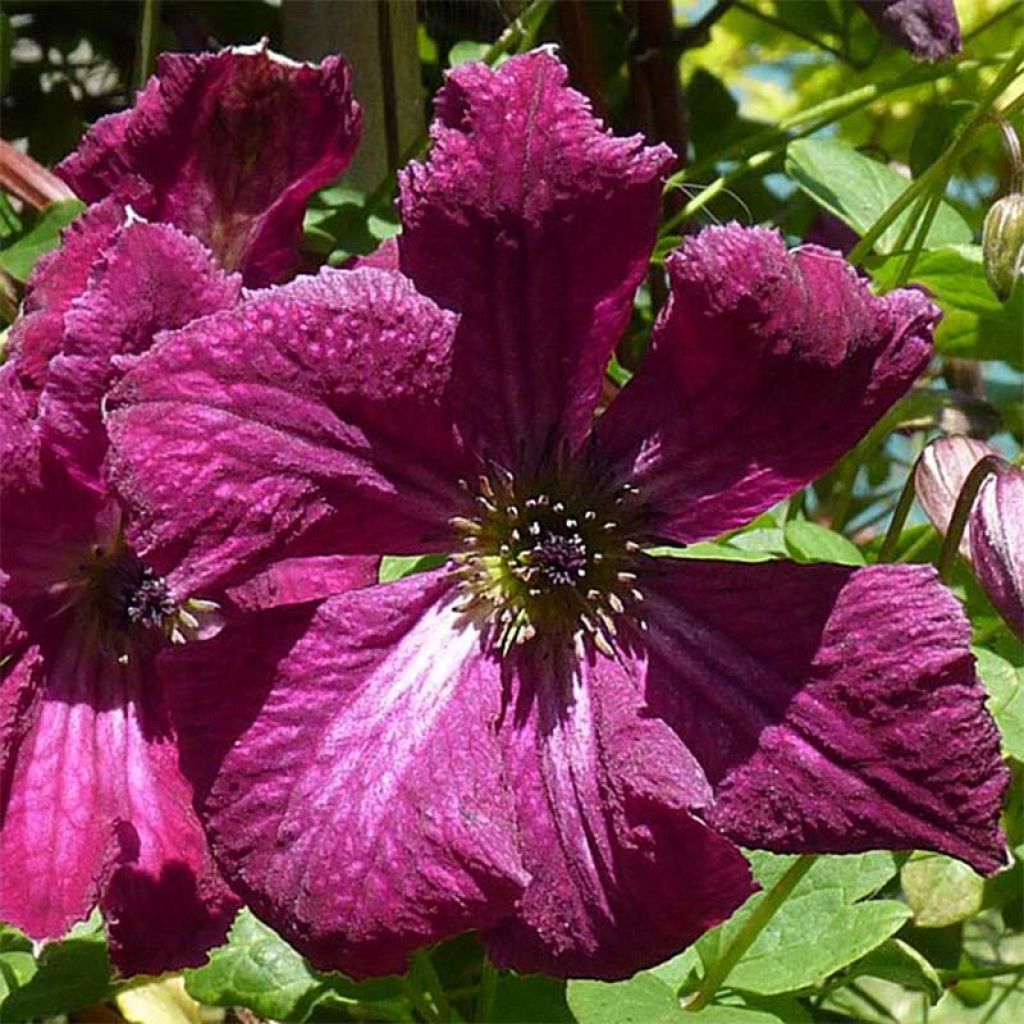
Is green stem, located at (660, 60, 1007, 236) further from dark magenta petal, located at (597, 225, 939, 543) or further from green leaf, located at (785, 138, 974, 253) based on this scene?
dark magenta petal, located at (597, 225, 939, 543)

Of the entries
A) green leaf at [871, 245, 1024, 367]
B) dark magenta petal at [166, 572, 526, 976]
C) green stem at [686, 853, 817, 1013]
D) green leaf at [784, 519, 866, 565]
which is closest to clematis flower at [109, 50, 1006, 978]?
dark magenta petal at [166, 572, 526, 976]

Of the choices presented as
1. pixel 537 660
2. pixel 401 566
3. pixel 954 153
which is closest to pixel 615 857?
pixel 537 660

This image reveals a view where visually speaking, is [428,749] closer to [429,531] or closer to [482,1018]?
[429,531]

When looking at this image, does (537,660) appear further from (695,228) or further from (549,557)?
(695,228)

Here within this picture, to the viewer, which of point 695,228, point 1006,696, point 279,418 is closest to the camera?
point 279,418

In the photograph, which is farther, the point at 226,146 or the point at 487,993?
the point at 487,993

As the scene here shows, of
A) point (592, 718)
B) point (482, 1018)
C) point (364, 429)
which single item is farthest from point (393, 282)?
point (482, 1018)

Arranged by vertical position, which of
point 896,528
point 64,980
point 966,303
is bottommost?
point 64,980
